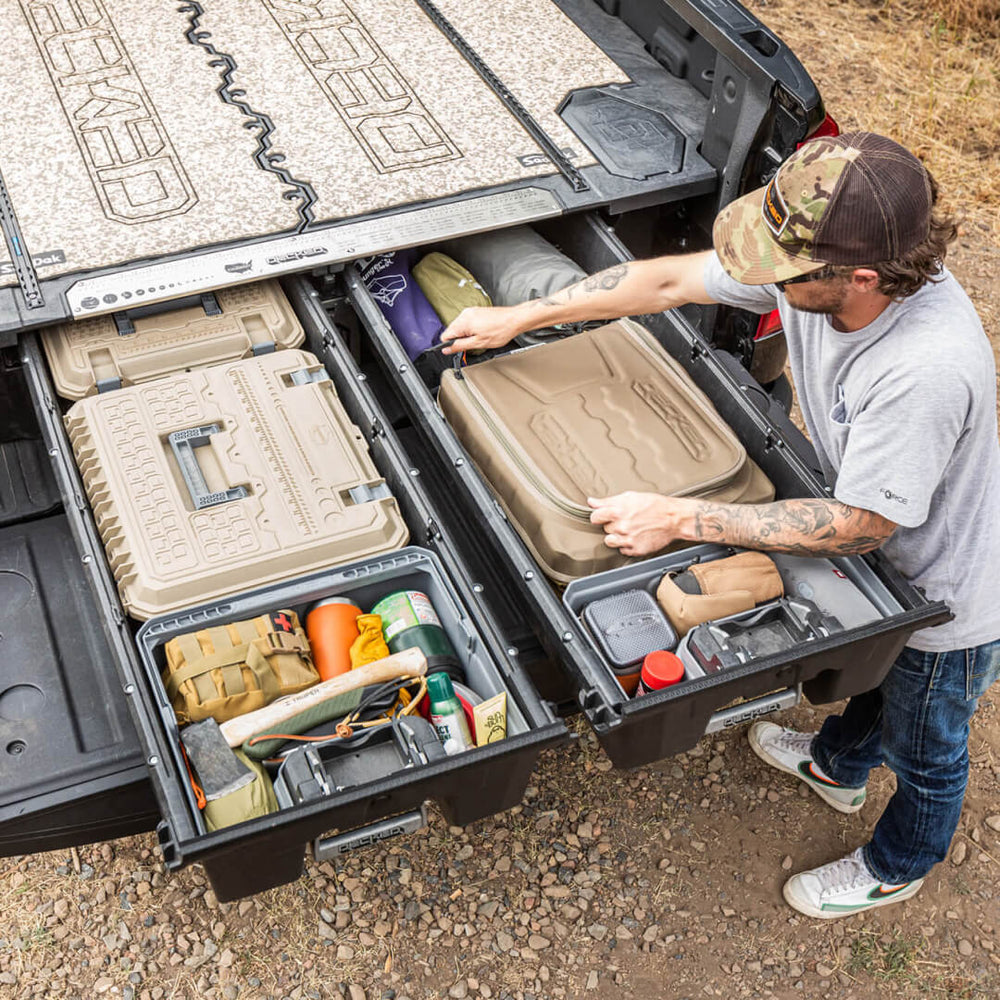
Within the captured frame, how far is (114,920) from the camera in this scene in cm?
279

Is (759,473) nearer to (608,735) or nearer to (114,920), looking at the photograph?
(608,735)

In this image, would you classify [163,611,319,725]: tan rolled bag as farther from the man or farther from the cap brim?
the cap brim

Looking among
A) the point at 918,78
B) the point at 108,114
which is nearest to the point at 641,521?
the point at 108,114

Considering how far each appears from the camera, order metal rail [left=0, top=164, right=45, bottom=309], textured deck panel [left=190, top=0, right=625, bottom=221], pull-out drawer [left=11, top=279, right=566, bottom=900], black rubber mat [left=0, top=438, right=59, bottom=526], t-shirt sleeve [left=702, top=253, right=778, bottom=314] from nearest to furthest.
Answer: pull-out drawer [left=11, top=279, right=566, bottom=900] < t-shirt sleeve [left=702, top=253, right=778, bottom=314] < metal rail [left=0, top=164, right=45, bottom=309] < black rubber mat [left=0, top=438, right=59, bottom=526] < textured deck panel [left=190, top=0, right=625, bottom=221]

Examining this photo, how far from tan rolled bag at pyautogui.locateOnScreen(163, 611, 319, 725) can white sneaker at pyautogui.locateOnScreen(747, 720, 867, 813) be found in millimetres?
1509

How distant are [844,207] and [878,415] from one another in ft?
1.30

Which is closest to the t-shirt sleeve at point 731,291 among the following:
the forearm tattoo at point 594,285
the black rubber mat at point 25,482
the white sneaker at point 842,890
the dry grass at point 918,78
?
the forearm tattoo at point 594,285

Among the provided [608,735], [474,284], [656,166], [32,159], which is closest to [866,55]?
[656,166]

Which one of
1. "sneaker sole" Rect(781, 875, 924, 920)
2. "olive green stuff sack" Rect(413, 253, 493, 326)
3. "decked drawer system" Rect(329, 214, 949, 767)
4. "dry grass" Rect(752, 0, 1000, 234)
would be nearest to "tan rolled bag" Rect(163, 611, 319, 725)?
"decked drawer system" Rect(329, 214, 949, 767)

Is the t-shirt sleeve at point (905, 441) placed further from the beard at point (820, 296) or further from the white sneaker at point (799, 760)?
the white sneaker at point (799, 760)

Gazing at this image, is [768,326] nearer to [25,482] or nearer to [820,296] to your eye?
[820,296]

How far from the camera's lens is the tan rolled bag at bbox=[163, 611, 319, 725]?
7.23 feet

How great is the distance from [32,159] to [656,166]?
189 cm

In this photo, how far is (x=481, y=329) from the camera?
2744 mm
